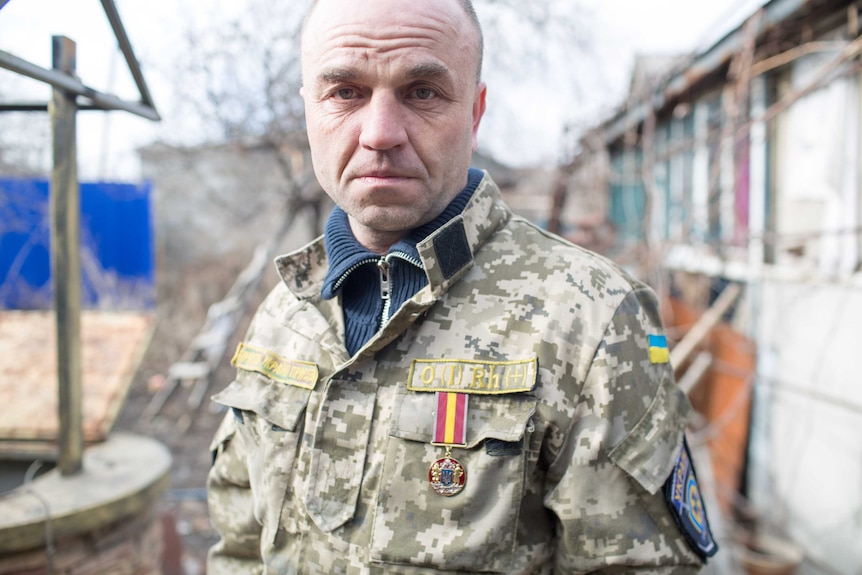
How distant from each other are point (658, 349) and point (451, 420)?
502 mm

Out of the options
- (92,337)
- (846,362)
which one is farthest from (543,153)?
(92,337)

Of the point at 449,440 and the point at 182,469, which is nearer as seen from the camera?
the point at 449,440

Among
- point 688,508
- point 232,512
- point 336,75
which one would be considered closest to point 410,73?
point 336,75

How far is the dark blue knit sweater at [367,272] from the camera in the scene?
149cm

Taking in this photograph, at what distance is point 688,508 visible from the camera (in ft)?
4.58

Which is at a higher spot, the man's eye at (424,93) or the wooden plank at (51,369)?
the man's eye at (424,93)

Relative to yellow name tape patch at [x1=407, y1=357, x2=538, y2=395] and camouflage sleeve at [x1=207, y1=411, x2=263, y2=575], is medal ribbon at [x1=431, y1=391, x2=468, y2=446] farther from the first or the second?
camouflage sleeve at [x1=207, y1=411, x2=263, y2=575]

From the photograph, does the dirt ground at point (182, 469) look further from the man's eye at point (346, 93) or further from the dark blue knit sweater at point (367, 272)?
the man's eye at point (346, 93)

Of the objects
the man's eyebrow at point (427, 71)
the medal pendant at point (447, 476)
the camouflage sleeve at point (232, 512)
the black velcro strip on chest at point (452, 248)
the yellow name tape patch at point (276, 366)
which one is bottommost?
the camouflage sleeve at point (232, 512)

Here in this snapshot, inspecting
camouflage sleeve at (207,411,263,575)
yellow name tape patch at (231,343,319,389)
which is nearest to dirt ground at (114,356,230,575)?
camouflage sleeve at (207,411,263,575)

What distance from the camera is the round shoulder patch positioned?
1.35 m

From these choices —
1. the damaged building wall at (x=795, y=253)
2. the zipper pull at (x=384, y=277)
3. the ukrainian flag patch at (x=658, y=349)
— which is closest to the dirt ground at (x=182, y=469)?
the zipper pull at (x=384, y=277)

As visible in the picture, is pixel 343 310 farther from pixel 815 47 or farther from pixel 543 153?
pixel 543 153

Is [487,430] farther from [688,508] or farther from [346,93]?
[346,93]
